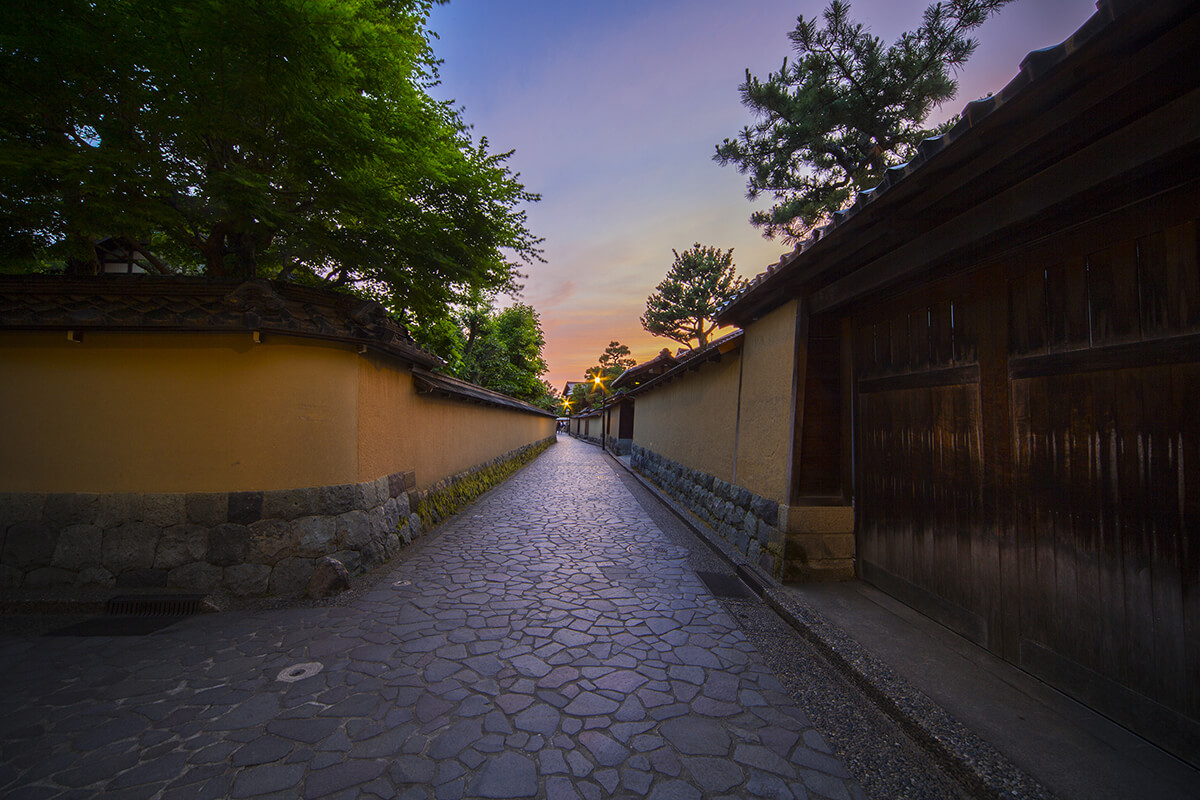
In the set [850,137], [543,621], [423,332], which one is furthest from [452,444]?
[850,137]

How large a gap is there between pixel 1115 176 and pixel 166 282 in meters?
8.29

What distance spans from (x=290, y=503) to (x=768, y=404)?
6246mm

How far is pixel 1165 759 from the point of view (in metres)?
2.26

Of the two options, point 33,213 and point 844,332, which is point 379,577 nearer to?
point 33,213

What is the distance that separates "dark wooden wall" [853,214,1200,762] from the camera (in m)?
2.36

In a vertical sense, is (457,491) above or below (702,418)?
below

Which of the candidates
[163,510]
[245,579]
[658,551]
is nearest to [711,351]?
[658,551]

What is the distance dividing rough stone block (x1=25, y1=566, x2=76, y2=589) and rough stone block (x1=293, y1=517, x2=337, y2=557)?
2324 mm

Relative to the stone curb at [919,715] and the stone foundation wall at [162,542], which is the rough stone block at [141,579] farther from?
the stone curb at [919,715]

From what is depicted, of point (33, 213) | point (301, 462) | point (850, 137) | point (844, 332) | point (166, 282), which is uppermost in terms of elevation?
point (850, 137)

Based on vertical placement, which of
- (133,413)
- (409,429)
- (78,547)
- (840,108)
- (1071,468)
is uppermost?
(840,108)

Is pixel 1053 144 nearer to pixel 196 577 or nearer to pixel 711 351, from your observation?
pixel 711 351

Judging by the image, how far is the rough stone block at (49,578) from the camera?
4.72 metres

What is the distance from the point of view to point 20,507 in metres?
4.82
